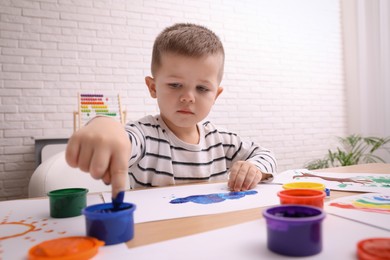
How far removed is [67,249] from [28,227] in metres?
0.20

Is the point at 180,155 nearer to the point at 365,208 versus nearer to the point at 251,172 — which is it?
the point at 251,172

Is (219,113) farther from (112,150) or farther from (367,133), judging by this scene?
(112,150)

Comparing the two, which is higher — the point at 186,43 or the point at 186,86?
the point at 186,43

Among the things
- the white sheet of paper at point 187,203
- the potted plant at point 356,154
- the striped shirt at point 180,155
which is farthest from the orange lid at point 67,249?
the potted plant at point 356,154

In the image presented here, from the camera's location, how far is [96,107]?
285 centimetres

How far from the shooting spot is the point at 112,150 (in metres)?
0.48

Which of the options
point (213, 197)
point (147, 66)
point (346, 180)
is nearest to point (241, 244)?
point (213, 197)

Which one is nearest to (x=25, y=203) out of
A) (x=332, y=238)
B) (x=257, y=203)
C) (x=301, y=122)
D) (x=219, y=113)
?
(x=257, y=203)

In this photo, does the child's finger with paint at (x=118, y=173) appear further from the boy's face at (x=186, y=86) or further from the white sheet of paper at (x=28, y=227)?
the boy's face at (x=186, y=86)

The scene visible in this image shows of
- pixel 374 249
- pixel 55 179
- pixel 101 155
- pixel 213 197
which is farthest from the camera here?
pixel 55 179

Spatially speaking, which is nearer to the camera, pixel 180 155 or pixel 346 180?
pixel 346 180

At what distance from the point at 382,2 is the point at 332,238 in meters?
4.03

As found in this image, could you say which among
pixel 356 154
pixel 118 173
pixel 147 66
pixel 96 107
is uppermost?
pixel 147 66

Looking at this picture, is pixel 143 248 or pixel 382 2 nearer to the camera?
pixel 143 248
